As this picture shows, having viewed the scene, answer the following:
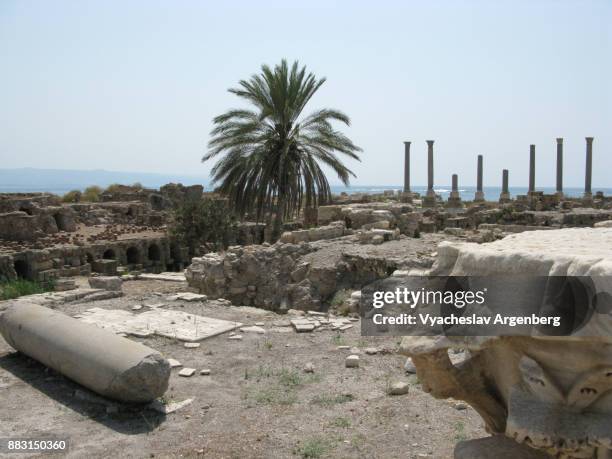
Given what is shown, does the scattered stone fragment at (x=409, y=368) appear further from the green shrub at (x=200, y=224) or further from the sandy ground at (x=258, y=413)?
the green shrub at (x=200, y=224)

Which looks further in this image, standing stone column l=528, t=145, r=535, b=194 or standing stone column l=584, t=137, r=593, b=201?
standing stone column l=528, t=145, r=535, b=194

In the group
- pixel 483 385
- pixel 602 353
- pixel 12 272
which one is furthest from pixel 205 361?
pixel 12 272

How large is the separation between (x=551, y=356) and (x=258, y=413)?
3482 mm

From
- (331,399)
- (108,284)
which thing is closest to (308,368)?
(331,399)

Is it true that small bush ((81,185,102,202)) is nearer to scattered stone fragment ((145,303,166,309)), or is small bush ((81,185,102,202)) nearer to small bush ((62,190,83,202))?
small bush ((62,190,83,202))

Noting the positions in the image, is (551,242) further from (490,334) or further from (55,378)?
(55,378)

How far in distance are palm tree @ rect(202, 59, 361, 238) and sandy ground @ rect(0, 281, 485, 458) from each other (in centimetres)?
934

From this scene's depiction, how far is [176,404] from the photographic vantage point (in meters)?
5.71

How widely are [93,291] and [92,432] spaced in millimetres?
6203

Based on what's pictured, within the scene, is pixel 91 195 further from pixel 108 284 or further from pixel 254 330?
pixel 254 330

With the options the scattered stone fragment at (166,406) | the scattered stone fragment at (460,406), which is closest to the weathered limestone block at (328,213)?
the scattered stone fragment at (166,406)


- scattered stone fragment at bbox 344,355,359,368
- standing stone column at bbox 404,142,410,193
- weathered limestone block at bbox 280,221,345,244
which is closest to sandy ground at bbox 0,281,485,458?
scattered stone fragment at bbox 344,355,359,368

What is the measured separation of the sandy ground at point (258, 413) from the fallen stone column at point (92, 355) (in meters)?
0.23

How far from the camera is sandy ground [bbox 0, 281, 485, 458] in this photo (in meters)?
4.74
